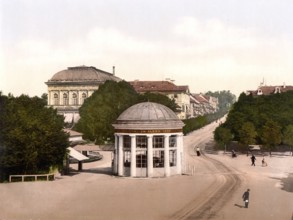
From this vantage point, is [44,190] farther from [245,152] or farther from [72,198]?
[245,152]

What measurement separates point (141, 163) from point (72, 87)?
280 feet

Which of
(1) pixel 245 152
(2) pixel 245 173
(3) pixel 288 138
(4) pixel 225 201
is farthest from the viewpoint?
(1) pixel 245 152

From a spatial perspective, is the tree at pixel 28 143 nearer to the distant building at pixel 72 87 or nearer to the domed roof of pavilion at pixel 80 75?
the distant building at pixel 72 87

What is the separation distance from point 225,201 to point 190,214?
4.35m

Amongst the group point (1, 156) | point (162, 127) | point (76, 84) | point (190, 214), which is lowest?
point (190, 214)

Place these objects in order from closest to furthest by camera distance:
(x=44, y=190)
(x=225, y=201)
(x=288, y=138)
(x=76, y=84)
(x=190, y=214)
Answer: (x=190, y=214) < (x=225, y=201) < (x=44, y=190) < (x=288, y=138) < (x=76, y=84)

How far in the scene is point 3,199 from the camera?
27.8 meters

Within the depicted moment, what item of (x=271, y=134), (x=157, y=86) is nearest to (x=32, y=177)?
(x=271, y=134)

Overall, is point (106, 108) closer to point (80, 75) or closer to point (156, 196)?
point (80, 75)

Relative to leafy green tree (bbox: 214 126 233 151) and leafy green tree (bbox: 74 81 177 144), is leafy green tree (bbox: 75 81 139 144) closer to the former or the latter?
leafy green tree (bbox: 74 81 177 144)

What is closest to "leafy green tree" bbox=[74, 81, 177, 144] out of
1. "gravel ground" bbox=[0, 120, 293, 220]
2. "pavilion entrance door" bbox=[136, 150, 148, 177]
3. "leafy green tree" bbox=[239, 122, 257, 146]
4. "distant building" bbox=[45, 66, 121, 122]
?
"leafy green tree" bbox=[239, 122, 257, 146]

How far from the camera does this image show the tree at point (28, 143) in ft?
117

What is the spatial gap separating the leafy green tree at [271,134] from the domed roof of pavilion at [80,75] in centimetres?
6921

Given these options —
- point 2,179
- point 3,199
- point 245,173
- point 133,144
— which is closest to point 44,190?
point 3,199
